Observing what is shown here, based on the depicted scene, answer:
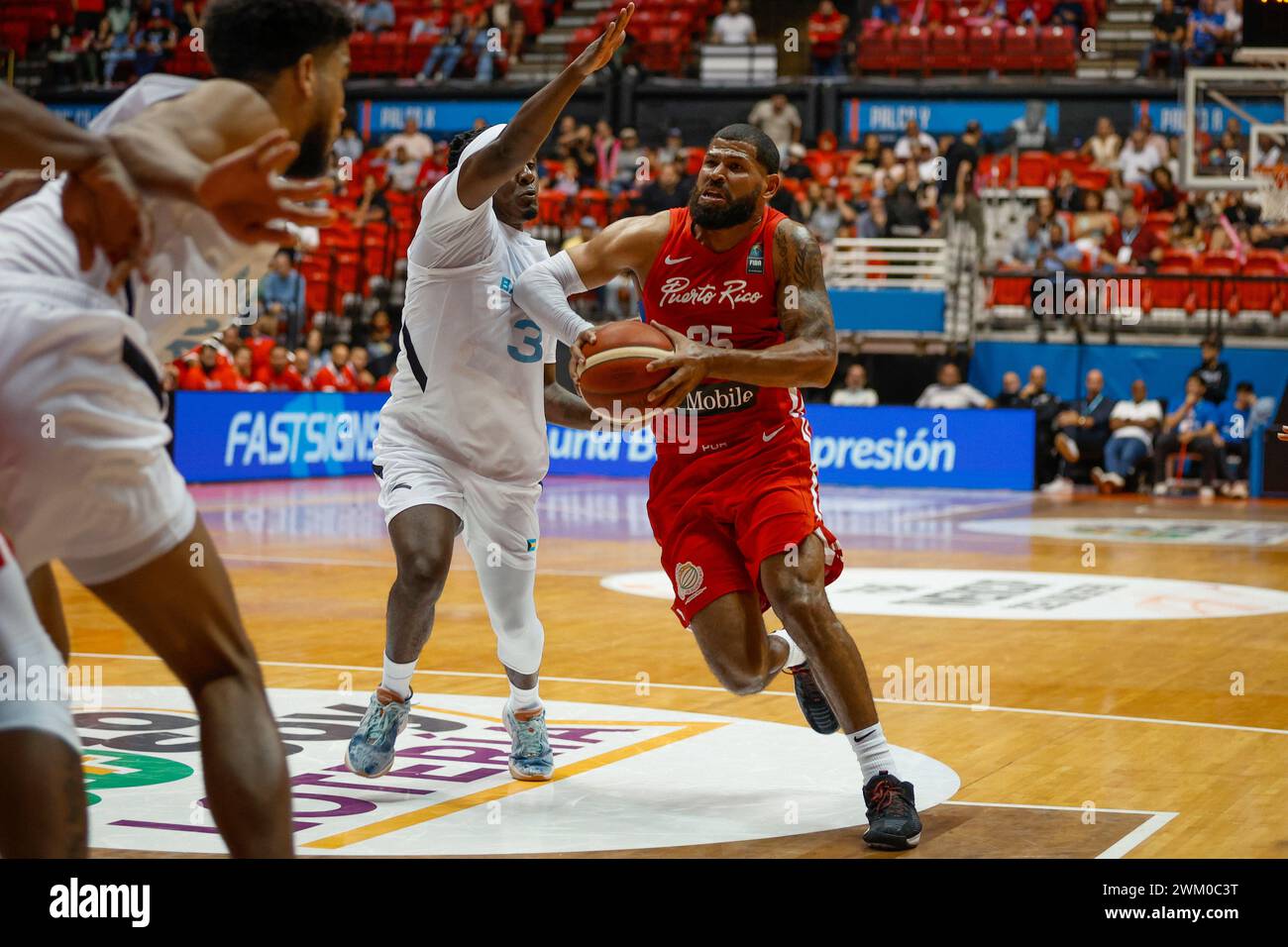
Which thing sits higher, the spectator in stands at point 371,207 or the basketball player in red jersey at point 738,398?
the spectator in stands at point 371,207

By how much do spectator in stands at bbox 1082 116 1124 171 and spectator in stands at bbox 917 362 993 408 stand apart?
4272 millimetres

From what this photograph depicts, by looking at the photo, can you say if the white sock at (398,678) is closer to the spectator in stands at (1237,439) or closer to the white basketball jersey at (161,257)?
the white basketball jersey at (161,257)

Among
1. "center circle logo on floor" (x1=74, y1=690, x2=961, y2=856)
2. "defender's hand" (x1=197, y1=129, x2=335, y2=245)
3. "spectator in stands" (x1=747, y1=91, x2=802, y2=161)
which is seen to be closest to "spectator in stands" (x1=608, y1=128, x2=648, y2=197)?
"spectator in stands" (x1=747, y1=91, x2=802, y2=161)

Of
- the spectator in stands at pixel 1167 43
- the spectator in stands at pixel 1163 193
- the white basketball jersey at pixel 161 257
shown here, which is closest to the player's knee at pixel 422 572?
the white basketball jersey at pixel 161 257

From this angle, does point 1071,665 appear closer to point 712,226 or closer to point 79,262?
point 712,226

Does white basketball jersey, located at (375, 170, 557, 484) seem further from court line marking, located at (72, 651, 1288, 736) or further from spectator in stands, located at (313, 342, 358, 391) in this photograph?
spectator in stands, located at (313, 342, 358, 391)

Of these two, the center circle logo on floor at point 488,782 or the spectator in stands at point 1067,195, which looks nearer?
the center circle logo on floor at point 488,782

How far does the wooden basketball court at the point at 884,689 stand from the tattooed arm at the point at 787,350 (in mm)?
1274

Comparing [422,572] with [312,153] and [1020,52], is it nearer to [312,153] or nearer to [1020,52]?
[312,153]

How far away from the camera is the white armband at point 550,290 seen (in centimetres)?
557

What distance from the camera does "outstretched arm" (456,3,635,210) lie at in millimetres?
4859

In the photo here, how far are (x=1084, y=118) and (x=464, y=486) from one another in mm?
20188

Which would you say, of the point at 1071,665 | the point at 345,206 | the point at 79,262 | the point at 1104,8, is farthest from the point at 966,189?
the point at 79,262
